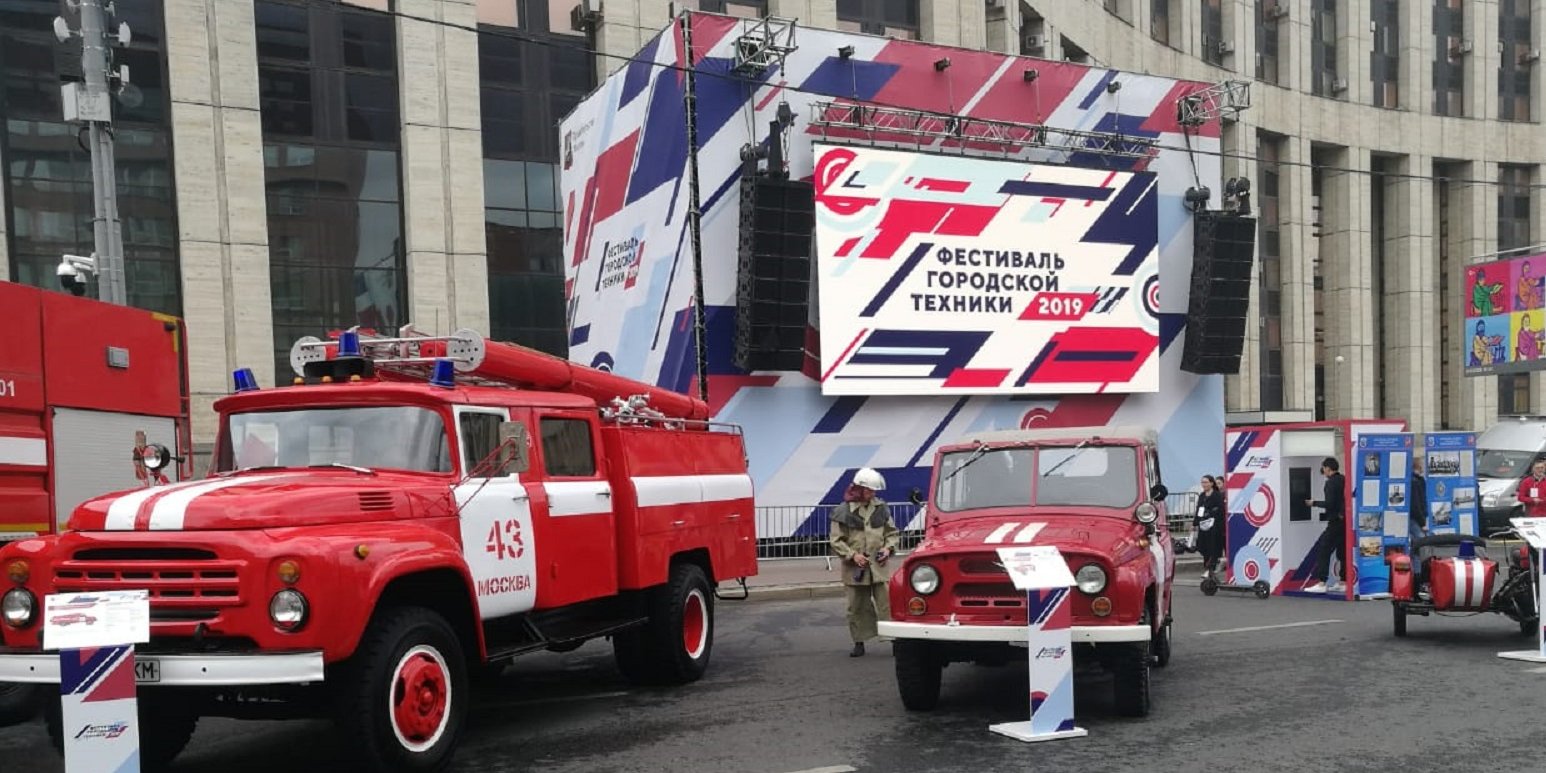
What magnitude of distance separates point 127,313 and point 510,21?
22.1 metres

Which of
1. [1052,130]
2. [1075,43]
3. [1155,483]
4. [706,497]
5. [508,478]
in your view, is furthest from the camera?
[1075,43]

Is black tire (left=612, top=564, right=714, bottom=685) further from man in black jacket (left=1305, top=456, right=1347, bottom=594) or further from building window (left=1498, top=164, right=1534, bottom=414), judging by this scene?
building window (left=1498, top=164, right=1534, bottom=414)

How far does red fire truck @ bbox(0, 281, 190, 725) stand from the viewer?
8602 millimetres

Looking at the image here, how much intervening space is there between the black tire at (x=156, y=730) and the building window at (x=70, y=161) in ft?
71.2

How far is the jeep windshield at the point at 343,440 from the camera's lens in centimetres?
711

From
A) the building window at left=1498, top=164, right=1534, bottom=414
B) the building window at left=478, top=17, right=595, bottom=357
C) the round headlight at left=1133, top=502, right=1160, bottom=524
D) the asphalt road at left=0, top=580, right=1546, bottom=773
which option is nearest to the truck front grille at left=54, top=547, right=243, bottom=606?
the asphalt road at left=0, top=580, right=1546, bottom=773

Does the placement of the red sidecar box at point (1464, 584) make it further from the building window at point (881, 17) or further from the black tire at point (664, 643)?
the building window at point (881, 17)

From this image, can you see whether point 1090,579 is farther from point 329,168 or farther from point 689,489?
point 329,168

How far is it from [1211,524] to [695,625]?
9.24 metres

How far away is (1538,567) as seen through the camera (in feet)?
34.0

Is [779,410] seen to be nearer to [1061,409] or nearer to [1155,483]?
[1061,409]

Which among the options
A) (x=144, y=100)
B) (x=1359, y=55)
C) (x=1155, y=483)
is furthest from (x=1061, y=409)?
(x=1359, y=55)

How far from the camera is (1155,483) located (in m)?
9.16

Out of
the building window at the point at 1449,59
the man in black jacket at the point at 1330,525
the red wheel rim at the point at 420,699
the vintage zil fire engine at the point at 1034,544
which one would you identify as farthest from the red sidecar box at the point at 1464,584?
the building window at the point at 1449,59
